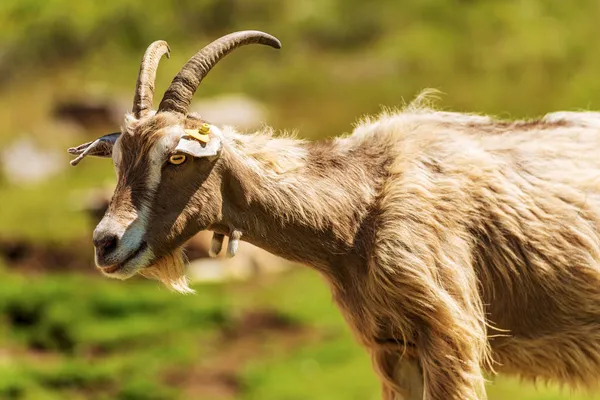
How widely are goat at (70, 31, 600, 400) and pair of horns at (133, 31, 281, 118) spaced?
0.04 ft

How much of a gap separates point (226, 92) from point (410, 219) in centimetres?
2185

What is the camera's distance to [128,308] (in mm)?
16641

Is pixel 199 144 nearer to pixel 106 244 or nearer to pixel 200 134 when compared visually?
pixel 200 134

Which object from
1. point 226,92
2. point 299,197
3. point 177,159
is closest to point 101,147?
point 177,159

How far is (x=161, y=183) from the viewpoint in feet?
19.9

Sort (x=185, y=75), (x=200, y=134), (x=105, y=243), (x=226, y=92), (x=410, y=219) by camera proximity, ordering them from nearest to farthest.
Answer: (x=105, y=243) → (x=200, y=134) → (x=185, y=75) → (x=410, y=219) → (x=226, y=92)

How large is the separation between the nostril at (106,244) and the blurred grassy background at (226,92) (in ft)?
22.4

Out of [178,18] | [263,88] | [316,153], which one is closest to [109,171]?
[263,88]

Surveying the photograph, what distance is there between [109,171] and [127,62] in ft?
21.0

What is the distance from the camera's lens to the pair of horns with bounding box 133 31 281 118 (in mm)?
6195

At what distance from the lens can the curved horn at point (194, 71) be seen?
6191 millimetres

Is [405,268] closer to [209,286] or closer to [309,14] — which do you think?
[209,286]

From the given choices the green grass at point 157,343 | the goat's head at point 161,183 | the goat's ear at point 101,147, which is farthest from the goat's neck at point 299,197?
the green grass at point 157,343

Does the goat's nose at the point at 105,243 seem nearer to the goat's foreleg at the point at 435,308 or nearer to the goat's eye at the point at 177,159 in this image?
the goat's eye at the point at 177,159
